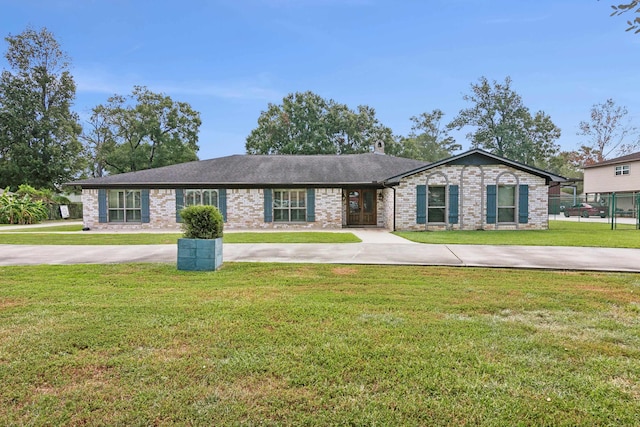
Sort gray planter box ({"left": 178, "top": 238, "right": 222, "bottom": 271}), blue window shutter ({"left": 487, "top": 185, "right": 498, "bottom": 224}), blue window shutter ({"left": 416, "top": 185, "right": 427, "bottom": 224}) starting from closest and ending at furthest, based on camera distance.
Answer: gray planter box ({"left": 178, "top": 238, "right": 222, "bottom": 271})
blue window shutter ({"left": 416, "top": 185, "right": 427, "bottom": 224})
blue window shutter ({"left": 487, "top": 185, "right": 498, "bottom": 224})

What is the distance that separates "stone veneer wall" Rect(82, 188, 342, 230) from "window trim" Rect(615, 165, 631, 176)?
2580 centimetres

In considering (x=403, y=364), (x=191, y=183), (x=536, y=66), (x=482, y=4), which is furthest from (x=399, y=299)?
(x=536, y=66)

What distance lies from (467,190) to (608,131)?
1478 inches

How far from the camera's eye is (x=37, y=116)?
31.6 meters

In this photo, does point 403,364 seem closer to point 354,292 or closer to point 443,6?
point 354,292

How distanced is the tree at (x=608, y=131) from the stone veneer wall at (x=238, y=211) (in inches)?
1546

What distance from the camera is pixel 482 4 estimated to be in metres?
12.1

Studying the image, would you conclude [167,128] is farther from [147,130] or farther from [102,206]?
[102,206]

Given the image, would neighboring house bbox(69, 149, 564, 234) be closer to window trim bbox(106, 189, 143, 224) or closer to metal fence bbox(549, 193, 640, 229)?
window trim bbox(106, 189, 143, 224)

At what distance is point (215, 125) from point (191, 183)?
22509mm

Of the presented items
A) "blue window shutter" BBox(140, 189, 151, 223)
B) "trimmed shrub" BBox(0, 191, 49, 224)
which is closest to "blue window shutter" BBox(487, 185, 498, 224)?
"blue window shutter" BBox(140, 189, 151, 223)

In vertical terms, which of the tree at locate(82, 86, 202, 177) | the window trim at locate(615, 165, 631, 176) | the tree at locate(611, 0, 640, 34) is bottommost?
the tree at locate(611, 0, 640, 34)

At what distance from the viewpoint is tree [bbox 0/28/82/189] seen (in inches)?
1193

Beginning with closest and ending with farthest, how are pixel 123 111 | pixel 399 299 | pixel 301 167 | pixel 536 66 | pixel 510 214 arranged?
pixel 399 299 → pixel 510 214 → pixel 301 167 → pixel 536 66 → pixel 123 111
